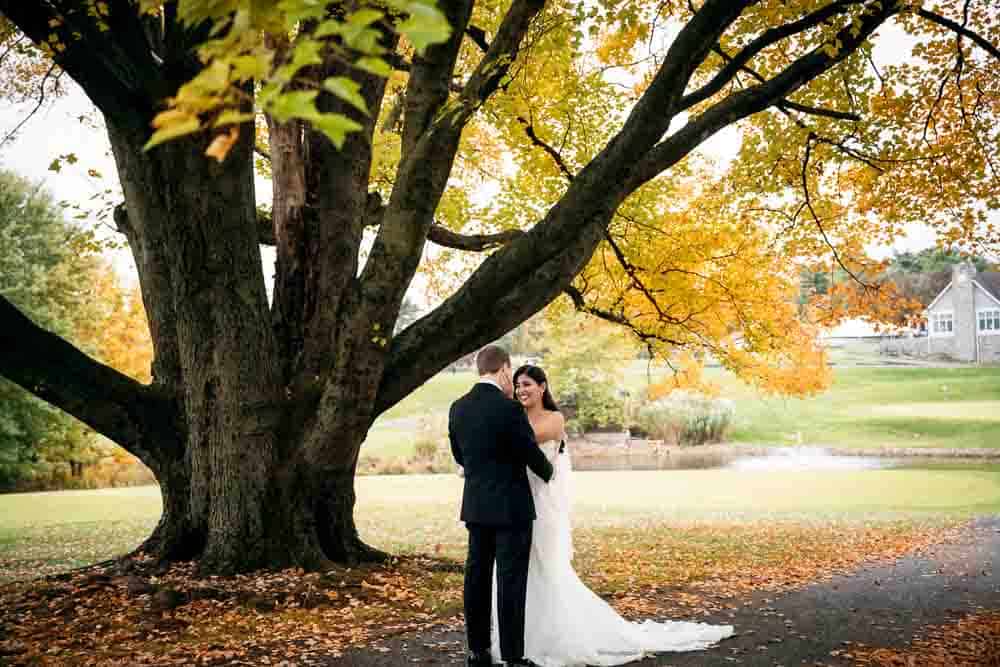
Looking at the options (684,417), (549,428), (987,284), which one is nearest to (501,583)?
(549,428)

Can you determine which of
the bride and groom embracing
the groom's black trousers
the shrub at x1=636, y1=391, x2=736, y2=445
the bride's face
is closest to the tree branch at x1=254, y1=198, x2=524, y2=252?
the bride's face

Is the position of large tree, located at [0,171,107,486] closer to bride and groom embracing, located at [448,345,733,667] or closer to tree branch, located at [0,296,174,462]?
tree branch, located at [0,296,174,462]

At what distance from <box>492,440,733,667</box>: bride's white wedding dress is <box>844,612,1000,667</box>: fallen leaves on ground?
3.24 feet

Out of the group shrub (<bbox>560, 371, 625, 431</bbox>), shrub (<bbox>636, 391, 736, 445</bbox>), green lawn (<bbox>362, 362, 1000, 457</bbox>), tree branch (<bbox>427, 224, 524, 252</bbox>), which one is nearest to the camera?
tree branch (<bbox>427, 224, 524, 252</bbox>)

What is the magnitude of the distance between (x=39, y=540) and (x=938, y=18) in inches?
576

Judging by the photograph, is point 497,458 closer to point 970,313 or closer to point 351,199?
point 351,199

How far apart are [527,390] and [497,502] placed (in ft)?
2.81

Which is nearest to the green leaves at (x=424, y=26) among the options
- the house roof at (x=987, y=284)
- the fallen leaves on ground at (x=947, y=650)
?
the fallen leaves on ground at (x=947, y=650)

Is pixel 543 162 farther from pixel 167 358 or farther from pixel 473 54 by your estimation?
pixel 167 358

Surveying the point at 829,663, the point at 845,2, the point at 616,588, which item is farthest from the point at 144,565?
the point at 845,2

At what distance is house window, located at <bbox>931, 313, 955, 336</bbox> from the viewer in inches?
2036

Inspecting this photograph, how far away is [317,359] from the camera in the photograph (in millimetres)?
7902

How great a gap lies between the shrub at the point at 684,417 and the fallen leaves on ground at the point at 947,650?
26387 mm

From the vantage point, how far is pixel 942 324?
5247 cm
